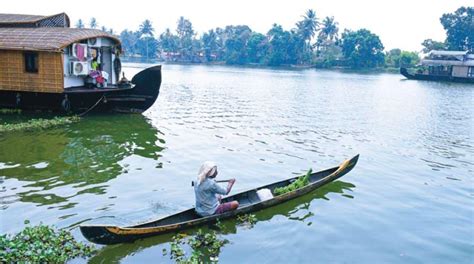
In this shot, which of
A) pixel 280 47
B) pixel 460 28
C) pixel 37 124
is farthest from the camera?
pixel 280 47

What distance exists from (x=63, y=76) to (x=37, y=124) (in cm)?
245

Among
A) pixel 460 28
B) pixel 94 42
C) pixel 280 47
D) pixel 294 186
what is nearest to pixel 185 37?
pixel 280 47

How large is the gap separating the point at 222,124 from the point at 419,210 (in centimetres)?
1153

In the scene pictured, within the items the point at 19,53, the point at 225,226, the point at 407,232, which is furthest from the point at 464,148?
the point at 19,53

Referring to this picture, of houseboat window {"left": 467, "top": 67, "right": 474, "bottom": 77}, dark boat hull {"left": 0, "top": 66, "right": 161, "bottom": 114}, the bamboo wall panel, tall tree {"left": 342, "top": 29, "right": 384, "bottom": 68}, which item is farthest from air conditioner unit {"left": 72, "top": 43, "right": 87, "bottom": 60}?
tall tree {"left": 342, "top": 29, "right": 384, "bottom": 68}

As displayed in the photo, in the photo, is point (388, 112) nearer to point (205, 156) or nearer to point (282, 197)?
point (205, 156)

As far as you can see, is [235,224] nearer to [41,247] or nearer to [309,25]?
[41,247]

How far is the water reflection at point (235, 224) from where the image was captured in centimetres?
748

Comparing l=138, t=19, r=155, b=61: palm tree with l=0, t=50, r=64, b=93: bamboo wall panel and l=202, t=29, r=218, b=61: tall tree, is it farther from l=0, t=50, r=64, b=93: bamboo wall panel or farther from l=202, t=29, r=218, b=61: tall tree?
l=0, t=50, r=64, b=93: bamboo wall panel

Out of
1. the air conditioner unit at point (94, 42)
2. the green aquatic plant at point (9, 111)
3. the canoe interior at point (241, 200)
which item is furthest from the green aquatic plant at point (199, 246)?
the green aquatic plant at point (9, 111)

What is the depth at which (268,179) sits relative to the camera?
12266mm

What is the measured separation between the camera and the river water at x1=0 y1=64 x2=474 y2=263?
8.44m

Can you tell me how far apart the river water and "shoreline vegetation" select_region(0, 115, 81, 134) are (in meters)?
0.57

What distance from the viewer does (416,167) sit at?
14.1 metres
